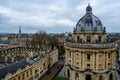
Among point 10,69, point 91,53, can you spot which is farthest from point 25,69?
point 91,53

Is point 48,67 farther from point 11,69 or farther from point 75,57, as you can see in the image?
point 11,69

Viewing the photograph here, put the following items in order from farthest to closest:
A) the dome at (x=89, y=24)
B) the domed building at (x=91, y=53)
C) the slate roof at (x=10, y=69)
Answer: the dome at (x=89, y=24), the domed building at (x=91, y=53), the slate roof at (x=10, y=69)

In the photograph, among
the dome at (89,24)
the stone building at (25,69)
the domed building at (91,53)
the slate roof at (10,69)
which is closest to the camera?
the slate roof at (10,69)

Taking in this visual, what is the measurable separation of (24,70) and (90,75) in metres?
16.5

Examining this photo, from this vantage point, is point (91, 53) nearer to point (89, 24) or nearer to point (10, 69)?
point (89, 24)

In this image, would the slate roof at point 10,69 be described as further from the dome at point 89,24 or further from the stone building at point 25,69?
the dome at point 89,24

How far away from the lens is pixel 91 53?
43.7 m

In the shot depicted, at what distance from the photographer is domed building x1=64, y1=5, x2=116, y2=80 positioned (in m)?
43.7

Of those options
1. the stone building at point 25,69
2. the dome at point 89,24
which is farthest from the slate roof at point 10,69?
the dome at point 89,24

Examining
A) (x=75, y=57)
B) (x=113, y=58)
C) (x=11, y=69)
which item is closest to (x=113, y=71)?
(x=113, y=58)

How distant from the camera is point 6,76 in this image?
32.5m

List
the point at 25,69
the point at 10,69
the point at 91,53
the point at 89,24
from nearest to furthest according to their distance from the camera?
the point at 10,69
the point at 25,69
the point at 91,53
the point at 89,24

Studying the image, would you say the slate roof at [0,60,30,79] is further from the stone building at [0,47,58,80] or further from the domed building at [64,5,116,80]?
the domed building at [64,5,116,80]

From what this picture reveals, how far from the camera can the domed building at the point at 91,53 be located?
43688mm
